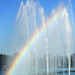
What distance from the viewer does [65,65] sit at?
85.0 m

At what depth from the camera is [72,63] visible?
80.3 m

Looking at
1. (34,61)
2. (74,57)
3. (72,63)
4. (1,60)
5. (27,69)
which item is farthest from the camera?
(1,60)

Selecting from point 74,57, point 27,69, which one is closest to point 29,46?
point 27,69

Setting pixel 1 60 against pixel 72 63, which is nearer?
pixel 72 63

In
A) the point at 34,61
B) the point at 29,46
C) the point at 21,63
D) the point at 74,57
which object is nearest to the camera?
the point at 29,46

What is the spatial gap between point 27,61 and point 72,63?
45.8 m

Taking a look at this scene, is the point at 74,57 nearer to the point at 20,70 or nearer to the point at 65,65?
the point at 65,65

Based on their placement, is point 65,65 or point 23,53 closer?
point 23,53

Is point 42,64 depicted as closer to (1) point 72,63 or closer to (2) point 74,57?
(2) point 74,57

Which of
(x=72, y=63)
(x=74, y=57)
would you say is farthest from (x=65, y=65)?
(x=74, y=57)

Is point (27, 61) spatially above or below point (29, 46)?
below

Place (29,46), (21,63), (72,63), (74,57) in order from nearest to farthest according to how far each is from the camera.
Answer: (29,46) < (21,63) < (74,57) < (72,63)

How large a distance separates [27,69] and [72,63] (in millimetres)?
41763

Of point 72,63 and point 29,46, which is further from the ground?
point 29,46
